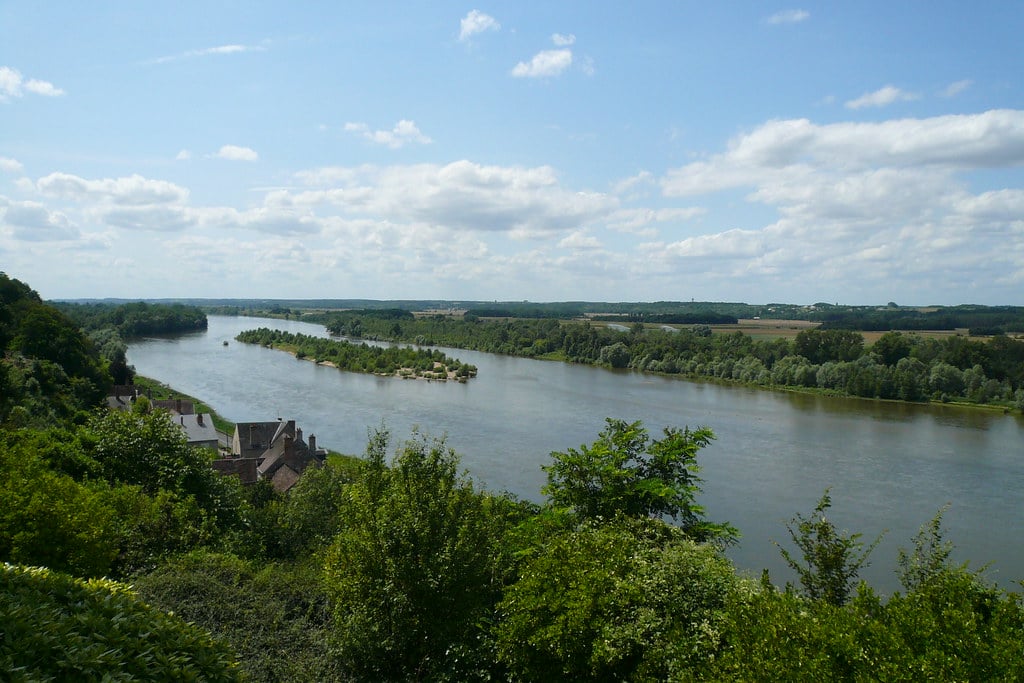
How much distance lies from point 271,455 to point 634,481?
1584cm

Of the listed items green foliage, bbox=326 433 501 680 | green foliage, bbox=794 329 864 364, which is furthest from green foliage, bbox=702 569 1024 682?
green foliage, bbox=794 329 864 364

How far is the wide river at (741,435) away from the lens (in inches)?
784

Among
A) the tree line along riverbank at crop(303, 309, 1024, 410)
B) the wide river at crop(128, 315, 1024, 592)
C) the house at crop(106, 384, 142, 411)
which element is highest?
the tree line along riverbank at crop(303, 309, 1024, 410)

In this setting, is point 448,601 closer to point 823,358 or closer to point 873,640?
point 873,640

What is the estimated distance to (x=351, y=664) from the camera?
6465mm

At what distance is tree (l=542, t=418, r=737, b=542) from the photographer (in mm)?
10484

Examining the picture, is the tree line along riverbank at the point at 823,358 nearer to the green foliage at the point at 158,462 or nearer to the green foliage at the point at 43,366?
the green foliage at the point at 43,366

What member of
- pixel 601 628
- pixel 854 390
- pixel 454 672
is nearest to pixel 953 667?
pixel 601 628

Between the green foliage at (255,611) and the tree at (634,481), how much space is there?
467 cm

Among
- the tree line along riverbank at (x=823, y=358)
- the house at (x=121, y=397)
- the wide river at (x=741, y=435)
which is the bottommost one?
the wide river at (x=741, y=435)

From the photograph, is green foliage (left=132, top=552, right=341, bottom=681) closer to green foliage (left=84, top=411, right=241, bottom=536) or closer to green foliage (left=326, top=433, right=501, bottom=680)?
green foliage (left=326, top=433, right=501, bottom=680)

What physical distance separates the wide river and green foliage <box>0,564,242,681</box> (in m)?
11.3

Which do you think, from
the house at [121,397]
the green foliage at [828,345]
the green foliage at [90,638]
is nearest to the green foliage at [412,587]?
the green foliage at [90,638]

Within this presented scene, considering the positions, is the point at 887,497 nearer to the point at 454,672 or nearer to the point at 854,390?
the point at 454,672
